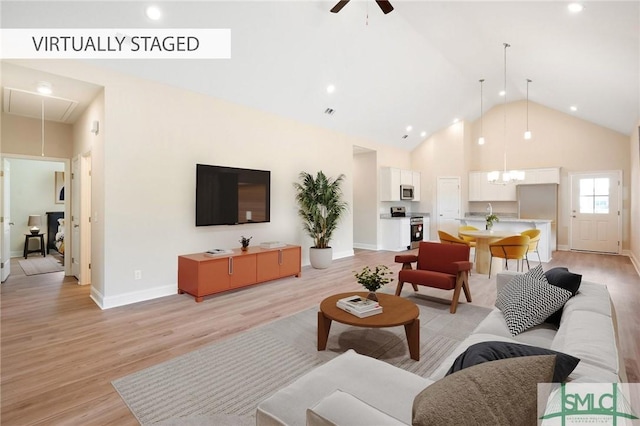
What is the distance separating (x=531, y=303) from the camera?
2.30 meters

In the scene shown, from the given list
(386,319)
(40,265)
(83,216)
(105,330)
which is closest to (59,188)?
(40,265)

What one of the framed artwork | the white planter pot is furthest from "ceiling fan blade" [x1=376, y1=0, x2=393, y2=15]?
the framed artwork

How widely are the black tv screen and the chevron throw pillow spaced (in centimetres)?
390

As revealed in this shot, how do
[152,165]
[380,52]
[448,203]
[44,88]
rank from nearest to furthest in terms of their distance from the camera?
[44,88]
[152,165]
[380,52]
[448,203]

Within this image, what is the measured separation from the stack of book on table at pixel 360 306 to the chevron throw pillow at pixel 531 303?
0.98 meters

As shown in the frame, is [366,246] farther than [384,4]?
Yes

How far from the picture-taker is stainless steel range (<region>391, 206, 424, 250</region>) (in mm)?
8867

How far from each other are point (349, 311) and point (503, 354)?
1.49 metres

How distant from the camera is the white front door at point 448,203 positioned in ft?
31.2

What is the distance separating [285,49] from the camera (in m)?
4.54

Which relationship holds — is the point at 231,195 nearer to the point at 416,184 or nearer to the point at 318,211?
the point at 318,211

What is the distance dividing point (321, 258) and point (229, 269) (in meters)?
2.10

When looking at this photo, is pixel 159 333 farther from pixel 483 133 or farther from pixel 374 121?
pixel 483 133

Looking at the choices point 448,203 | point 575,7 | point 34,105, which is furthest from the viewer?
point 448,203
